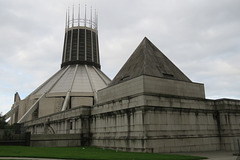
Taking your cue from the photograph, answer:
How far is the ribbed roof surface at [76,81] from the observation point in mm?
51616

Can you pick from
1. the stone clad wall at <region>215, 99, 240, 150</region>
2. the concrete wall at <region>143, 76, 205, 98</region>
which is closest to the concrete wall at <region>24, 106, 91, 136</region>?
the concrete wall at <region>143, 76, 205, 98</region>

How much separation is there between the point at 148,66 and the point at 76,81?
30.3 m

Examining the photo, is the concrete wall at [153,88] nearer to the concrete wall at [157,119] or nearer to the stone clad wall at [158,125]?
the concrete wall at [157,119]

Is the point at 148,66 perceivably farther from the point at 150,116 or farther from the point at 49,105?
the point at 49,105

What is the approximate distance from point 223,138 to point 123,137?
12.6m

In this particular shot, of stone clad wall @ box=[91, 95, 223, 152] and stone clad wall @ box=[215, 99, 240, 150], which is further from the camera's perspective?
stone clad wall @ box=[215, 99, 240, 150]

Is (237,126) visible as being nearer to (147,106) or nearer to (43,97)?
(147,106)

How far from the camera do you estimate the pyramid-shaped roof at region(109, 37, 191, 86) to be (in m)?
26.9

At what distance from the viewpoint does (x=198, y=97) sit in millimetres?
28547

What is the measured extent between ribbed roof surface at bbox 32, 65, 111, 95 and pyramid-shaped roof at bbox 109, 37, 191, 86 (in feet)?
71.3

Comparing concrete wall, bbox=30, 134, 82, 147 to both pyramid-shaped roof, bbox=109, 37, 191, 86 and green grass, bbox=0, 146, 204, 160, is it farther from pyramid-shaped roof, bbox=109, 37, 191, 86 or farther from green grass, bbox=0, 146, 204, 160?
pyramid-shaped roof, bbox=109, 37, 191, 86

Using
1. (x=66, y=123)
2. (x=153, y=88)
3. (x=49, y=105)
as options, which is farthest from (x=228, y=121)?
(x=49, y=105)

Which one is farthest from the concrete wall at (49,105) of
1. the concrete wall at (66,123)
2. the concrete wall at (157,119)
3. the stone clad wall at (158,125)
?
the stone clad wall at (158,125)

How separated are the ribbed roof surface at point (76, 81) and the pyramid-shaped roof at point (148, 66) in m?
21.7
